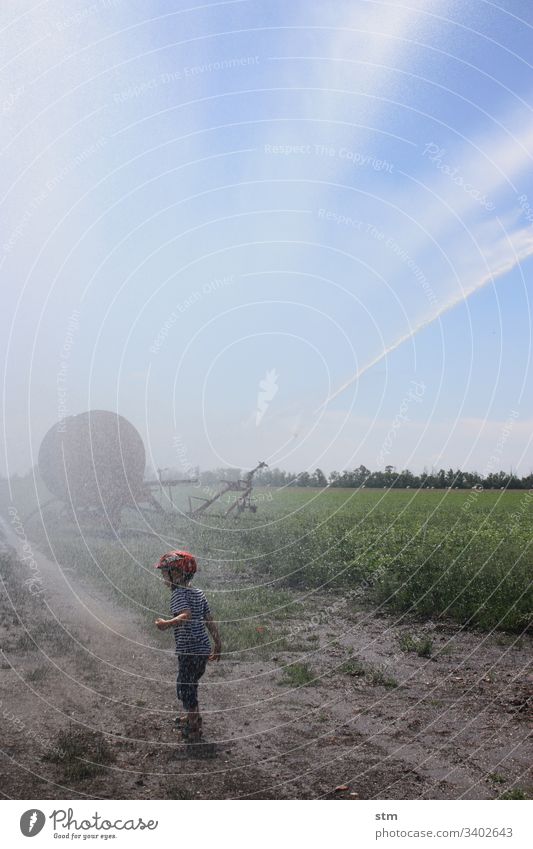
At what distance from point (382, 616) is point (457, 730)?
10.2 ft

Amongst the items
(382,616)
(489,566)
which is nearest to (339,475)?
(382,616)

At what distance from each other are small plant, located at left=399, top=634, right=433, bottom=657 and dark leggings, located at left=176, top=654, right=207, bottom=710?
10.2 feet

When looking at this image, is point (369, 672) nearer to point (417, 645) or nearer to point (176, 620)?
point (417, 645)

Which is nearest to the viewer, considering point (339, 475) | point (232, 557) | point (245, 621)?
point (245, 621)


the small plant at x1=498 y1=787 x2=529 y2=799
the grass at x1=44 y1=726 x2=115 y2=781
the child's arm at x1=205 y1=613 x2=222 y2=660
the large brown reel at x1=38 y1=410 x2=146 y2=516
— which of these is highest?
the large brown reel at x1=38 y1=410 x2=146 y2=516

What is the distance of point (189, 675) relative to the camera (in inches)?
226

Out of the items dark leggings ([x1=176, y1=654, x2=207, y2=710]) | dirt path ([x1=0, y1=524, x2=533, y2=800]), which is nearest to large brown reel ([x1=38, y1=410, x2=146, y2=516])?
dirt path ([x1=0, y1=524, x2=533, y2=800])

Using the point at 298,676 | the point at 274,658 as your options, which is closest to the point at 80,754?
the point at 298,676

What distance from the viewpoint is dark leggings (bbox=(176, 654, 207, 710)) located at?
574cm

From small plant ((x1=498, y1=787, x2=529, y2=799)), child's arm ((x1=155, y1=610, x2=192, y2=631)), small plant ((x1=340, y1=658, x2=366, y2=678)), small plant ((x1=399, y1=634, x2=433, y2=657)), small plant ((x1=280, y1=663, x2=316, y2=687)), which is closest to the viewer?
small plant ((x1=498, y1=787, x2=529, y2=799))

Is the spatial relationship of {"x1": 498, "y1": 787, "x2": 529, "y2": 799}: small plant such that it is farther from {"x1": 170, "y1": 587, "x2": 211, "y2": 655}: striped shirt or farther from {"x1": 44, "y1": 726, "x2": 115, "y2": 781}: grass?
{"x1": 44, "y1": 726, "x2": 115, "y2": 781}: grass

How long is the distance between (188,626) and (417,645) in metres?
3.47
